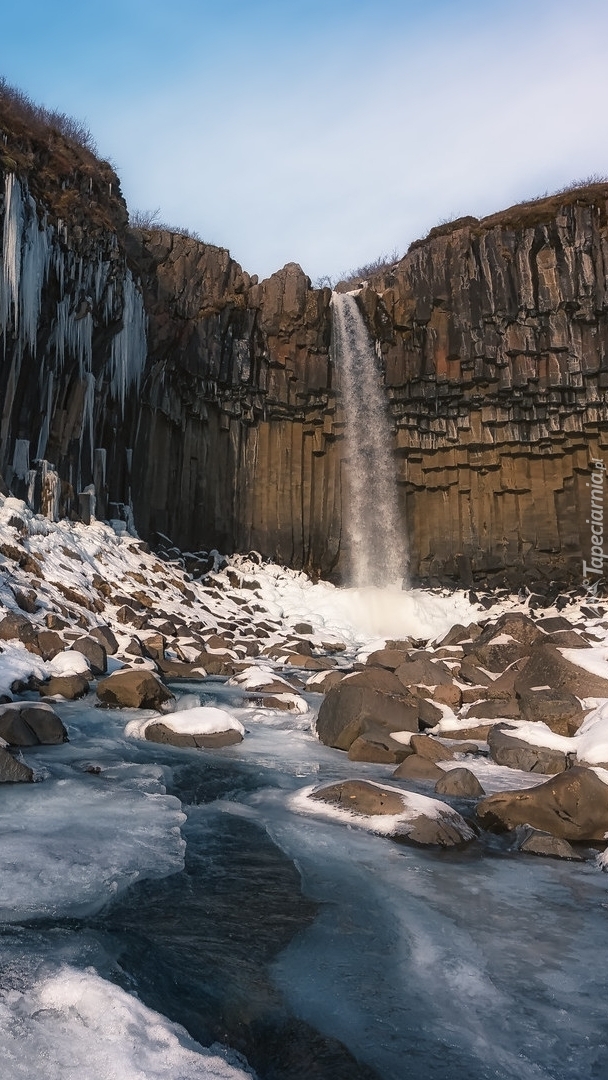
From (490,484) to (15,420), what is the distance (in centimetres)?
1767

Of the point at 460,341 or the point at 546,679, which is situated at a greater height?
the point at 460,341

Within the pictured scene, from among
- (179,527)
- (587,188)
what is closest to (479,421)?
(587,188)

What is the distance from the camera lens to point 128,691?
991 centimetres

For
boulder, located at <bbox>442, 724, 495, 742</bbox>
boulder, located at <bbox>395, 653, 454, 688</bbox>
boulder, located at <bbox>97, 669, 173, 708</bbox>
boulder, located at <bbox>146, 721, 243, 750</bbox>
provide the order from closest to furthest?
boulder, located at <bbox>146, 721, 243, 750</bbox>
boulder, located at <bbox>442, 724, 495, 742</bbox>
boulder, located at <bbox>97, 669, 173, 708</bbox>
boulder, located at <bbox>395, 653, 454, 688</bbox>

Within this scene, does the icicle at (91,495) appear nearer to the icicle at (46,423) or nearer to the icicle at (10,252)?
the icicle at (46,423)

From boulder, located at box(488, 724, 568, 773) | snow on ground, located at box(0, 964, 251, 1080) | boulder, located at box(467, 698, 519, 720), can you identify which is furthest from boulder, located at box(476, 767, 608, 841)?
boulder, located at box(467, 698, 519, 720)

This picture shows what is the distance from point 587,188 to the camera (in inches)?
969

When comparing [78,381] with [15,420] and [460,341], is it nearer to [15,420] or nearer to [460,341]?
[15,420]

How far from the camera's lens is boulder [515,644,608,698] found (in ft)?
32.8

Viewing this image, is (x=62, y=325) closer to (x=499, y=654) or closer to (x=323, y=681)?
(x=323, y=681)

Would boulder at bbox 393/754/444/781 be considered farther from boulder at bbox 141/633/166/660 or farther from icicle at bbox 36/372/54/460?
icicle at bbox 36/372/54/460

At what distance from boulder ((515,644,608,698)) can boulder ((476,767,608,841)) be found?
13.9 feet

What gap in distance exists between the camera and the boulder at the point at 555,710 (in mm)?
9211

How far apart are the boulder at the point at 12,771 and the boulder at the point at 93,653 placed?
5.75 metres
